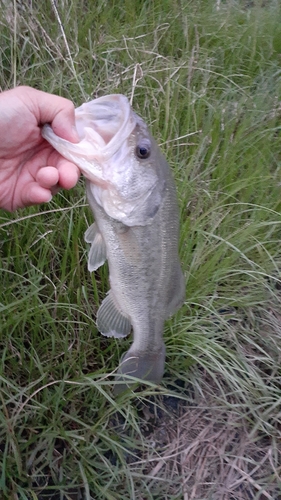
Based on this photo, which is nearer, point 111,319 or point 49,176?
point 49,176

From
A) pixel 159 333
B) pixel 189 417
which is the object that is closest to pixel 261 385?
pixel 189 417

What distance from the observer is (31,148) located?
6.08ft

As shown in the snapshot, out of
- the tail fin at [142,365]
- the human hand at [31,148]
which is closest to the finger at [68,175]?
the human hand at [31,148]

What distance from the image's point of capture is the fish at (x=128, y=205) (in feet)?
5.02

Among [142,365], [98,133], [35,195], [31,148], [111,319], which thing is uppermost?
[98,133]

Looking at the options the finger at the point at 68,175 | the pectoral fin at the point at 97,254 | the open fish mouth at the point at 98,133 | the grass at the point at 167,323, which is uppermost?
the open fish mouth at the point at 98,133

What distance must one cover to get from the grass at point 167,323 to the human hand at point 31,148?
9.1 inches

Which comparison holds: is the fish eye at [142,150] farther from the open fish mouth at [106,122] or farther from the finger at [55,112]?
the finger at [55,112]

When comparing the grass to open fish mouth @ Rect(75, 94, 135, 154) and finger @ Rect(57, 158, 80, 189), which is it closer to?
finger @ Rect(57, 158, 80, 189)

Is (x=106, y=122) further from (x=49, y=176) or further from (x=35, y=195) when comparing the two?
(x=35, y=195)

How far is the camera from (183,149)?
2785mm

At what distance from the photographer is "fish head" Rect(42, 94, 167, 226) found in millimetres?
1511

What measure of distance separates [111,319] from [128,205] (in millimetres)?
432

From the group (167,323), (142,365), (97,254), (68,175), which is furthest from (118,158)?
(167,323)
